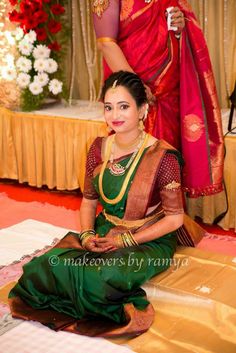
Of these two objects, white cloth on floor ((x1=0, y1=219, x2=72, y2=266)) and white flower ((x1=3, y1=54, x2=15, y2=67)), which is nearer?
white cloth on floor ((x1=0, y1=219, x2=72, y2=266))

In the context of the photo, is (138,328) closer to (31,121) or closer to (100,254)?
(100,254)

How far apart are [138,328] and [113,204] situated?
1.69ft

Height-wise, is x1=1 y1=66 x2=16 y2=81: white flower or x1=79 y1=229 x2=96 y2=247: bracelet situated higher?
x1=1 y1=66 x2=16 y2=81: white flower

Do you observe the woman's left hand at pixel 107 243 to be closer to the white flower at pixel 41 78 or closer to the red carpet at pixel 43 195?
the red carpet at pixel 43 195

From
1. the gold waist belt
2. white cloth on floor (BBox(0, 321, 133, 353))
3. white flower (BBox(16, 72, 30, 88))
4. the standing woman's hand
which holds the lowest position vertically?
white cloth on floor (BBox(0, 321, 133, 353))

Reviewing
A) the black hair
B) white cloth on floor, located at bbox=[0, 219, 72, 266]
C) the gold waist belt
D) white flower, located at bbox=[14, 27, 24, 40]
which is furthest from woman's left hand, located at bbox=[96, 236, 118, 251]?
white flower, located at bbox=[14, 27, 24, 40]

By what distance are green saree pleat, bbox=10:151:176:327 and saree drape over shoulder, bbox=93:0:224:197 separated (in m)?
0.71

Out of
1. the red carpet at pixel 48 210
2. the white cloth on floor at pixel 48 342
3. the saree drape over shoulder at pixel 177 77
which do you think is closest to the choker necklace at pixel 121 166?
the saree drape over shoulder at pixel 177 77

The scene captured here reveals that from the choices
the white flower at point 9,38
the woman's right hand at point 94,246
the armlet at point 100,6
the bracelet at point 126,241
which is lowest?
the woman's right hand at point 94,246

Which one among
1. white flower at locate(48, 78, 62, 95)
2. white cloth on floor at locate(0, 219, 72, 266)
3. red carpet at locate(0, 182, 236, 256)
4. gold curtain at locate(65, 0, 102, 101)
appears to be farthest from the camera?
gold curtain at locate(65, 0, 102, 101)

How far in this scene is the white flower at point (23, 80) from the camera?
4.05 meters

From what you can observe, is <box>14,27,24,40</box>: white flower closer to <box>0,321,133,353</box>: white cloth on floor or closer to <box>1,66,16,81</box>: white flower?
<box>1,66,16,81</box>: white flower

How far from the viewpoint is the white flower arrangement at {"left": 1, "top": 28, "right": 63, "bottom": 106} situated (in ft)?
13.2

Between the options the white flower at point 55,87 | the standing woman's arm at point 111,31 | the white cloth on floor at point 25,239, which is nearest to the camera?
the standing woman's arm at point 111,31
